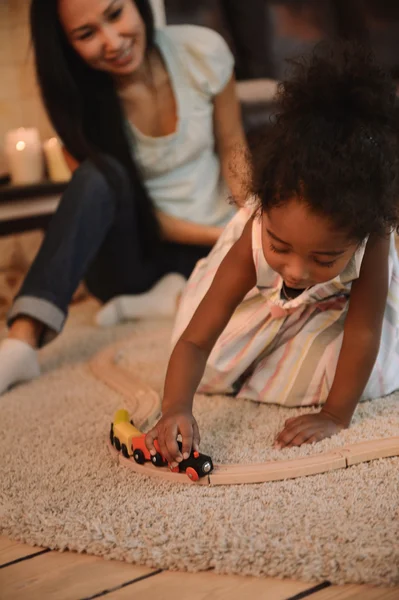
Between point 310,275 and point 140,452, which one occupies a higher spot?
point 310,275

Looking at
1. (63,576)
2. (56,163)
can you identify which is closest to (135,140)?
(56,163)

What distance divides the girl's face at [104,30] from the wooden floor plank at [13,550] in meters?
1.13

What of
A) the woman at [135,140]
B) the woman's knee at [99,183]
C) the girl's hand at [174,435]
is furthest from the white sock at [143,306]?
the girl's hand at [174,435]

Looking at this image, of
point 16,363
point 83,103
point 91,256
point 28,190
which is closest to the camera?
point 16,363

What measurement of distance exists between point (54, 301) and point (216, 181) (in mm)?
601

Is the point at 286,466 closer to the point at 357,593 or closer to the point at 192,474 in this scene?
the point at 192,474

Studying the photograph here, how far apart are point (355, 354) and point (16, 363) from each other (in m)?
0.65

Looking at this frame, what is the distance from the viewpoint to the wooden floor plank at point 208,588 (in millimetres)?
737

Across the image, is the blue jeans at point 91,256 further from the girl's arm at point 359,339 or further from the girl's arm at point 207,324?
the girl's arm at point 359,339

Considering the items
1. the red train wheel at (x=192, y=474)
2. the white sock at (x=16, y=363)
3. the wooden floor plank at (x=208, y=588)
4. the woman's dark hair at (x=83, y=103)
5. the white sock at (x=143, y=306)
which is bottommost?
the white sock at (x=143, y=306)

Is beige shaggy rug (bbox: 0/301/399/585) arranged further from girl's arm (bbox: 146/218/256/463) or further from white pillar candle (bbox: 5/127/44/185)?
white pillar candle (bbox: 5/127/44/185)

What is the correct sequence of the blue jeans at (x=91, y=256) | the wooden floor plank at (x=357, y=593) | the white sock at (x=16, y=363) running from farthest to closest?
the blue jeans at (x=91, y=256)
the white sock at (x=16, y=363)
the wooden floor plank at (x=357, y=593)

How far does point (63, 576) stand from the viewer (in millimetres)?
806

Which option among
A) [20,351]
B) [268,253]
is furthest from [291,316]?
[20,351]
